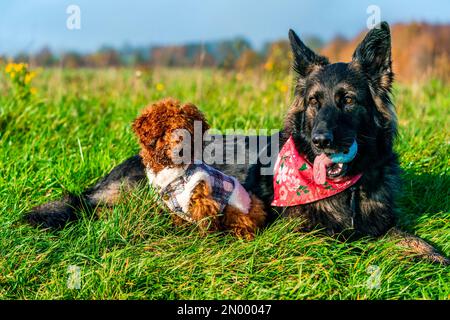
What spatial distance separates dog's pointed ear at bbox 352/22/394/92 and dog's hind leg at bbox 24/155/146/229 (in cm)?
203

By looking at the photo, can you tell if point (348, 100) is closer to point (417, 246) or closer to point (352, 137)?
point (352, 137)

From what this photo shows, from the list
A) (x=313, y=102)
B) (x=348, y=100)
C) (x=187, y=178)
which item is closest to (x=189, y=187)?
(x=187, y=178)

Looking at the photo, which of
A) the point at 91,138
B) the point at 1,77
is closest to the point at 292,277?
the point at 91,138

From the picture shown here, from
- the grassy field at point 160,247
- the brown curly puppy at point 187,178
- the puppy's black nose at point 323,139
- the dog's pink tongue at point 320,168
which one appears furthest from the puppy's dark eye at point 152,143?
the dog's pink tongue at point 320,168

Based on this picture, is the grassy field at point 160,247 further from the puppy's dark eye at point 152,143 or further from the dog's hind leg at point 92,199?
the puppy's dark eye at point 152,143

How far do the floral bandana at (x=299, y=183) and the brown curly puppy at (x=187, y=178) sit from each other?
254 millimetres

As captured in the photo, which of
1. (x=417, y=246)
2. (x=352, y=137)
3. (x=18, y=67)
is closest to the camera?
(x=352, y=137)

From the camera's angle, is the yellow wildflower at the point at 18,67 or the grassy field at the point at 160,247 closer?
the grassy field at the point at 160,247

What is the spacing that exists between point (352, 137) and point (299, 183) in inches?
23.4

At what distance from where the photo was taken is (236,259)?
3480 mm

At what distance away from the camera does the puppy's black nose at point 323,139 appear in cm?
356

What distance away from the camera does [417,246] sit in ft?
12.7

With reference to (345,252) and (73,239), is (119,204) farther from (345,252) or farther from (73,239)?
(345,252)

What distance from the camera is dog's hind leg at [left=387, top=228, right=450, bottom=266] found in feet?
12.3
